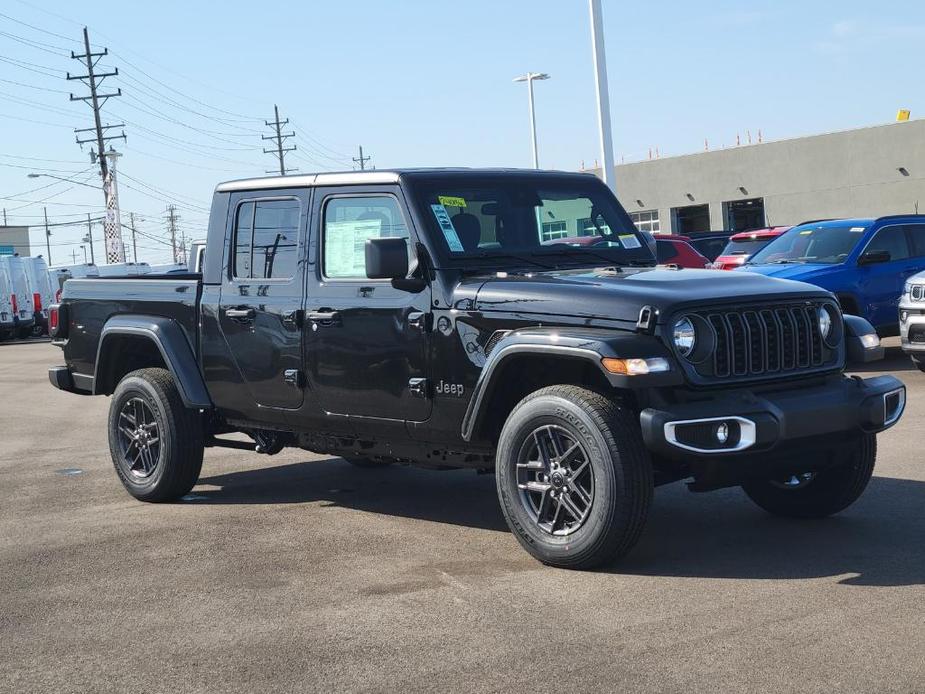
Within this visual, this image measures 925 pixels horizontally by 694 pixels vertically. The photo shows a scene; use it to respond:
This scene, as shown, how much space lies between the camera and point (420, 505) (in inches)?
313

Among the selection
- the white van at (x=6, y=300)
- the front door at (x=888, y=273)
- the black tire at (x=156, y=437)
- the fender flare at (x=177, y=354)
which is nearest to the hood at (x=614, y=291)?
the fender flare at (x=177, y=354)

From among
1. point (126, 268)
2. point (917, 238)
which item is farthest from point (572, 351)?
point (126, 268)

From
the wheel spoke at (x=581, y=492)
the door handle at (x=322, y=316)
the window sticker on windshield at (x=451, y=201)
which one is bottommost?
the wheel spoke at (x=581, y=492)

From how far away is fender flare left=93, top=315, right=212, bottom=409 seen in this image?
26.2 feet

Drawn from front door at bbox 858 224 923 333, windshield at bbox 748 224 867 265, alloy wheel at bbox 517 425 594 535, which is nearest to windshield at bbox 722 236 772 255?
windshield at bbox 748 224 867 265

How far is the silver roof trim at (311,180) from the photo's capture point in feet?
23.1

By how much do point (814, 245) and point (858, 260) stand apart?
811mm

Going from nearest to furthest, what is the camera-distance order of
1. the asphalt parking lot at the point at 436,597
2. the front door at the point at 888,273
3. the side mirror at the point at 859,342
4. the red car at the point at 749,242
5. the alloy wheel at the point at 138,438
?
the asphalt parking lot at the point at 436,597 → the side mirror at the point at 859,342 → the alloy wheel at the point at 138,438 → the front door at the point at 888,273 → the red car at the point at 749,242

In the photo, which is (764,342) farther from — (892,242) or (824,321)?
(892,242)

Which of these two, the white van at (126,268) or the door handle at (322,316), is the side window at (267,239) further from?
the white van at (126,268)

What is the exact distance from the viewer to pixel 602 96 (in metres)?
23.9

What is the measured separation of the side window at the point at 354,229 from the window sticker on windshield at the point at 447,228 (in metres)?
0.19

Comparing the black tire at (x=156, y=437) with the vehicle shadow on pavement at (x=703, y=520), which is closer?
the vehicle shadow on pavement at (x=703, y=520)

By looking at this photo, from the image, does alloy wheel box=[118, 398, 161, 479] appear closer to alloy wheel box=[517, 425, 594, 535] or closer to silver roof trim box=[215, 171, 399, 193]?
silver roof trim box=[215, 171, 399, 193]
